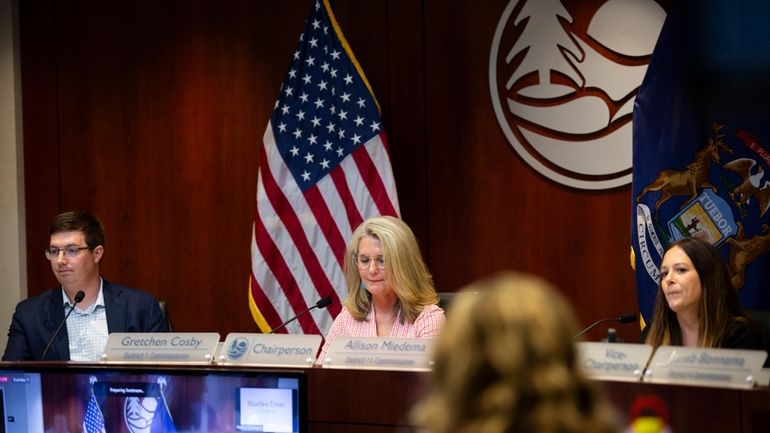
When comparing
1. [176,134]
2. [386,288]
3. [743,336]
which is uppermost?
[176,134]

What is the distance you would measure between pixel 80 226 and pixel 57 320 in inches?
16.5

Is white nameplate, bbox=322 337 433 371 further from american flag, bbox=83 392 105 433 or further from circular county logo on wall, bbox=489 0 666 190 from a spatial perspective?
circular county logo on wall, bbox=489 0 666 190

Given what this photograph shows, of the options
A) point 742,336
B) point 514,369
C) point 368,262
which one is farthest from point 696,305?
point 514,369

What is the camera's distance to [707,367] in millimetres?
2504

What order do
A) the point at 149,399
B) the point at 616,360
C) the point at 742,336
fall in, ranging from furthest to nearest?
the point at 742,336 → the point at 149,399 → the point at 616,360

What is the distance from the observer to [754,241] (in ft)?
14.4

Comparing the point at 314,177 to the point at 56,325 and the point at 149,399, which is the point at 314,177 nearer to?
the point at 56,325

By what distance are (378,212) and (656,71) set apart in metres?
1.46

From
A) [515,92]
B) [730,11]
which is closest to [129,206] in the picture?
[515,92]

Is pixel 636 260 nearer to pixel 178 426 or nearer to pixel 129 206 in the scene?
pixel 178 426

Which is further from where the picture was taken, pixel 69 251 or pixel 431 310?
pixel 69 251

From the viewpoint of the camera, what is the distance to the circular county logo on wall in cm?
Answer: 485

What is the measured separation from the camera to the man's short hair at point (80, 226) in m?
4.27

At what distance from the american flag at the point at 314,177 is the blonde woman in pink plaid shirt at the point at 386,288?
95cm
